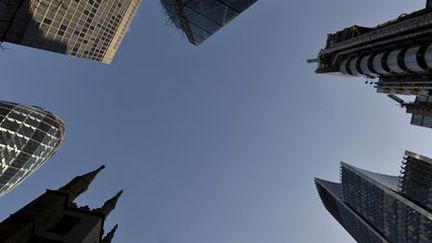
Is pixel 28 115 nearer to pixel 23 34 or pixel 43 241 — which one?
pixel 23 34

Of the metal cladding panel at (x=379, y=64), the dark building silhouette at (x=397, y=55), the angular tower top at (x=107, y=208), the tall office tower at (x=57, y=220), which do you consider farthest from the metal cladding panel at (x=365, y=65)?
the tall office tower at (x=57, y=220)

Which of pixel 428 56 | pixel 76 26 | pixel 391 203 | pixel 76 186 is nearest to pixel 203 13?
pixel 76 186

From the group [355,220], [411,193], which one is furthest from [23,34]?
[355,220]

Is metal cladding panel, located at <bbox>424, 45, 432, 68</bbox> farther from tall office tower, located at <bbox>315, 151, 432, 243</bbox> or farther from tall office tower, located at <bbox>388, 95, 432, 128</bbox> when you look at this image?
tall office tower, located at <bbox>315, 151, 432, 243</bbox>

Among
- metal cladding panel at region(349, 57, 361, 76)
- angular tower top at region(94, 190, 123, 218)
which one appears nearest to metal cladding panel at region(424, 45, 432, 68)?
metal cladding panel at region(349, 57, 361, 76)

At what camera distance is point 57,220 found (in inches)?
1262

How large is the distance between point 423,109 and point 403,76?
1378 centimetres

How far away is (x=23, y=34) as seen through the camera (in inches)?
2805

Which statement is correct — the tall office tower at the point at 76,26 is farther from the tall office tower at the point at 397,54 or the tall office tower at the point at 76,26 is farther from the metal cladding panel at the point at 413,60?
the metal cladding panel at the point at 413,60

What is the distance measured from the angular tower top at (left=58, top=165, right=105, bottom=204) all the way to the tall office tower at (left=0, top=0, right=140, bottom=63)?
120ft

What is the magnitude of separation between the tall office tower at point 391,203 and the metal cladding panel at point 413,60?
55.0m

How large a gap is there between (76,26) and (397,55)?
80.4 metres

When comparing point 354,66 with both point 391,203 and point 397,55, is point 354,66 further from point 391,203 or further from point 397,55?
point 391,203

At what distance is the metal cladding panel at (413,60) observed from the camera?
4141 centimetres
